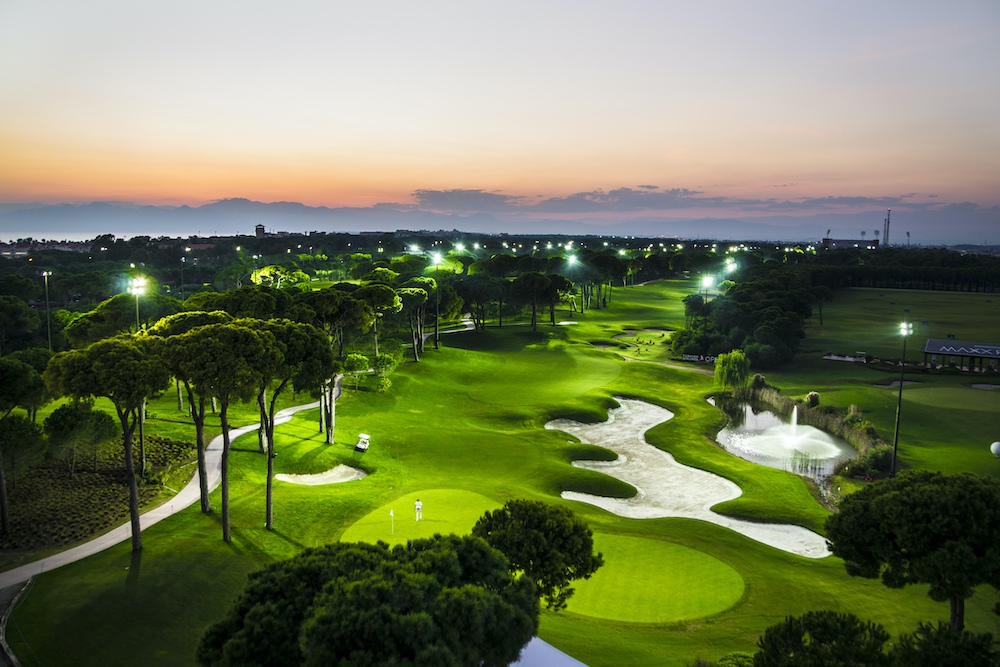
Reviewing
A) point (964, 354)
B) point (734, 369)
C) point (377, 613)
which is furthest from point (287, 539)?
point (964, 354)

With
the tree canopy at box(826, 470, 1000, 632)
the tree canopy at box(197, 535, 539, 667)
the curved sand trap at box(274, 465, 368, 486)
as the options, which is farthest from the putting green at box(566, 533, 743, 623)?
the curved sand trap at box(274, 465, 368, 486)

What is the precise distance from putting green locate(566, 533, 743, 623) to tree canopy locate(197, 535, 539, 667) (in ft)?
26.5

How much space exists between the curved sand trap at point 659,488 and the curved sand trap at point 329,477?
12.0 m

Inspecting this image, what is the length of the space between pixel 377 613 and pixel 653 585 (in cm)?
1410

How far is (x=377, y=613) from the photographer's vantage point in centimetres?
950

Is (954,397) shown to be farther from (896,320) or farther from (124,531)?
(896,320)

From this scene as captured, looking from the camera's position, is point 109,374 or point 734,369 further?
point 734,369

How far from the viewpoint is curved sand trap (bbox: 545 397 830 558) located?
27188mm

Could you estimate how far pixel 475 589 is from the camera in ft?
35.8

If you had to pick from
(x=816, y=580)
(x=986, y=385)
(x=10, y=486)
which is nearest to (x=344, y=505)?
(x=10, y=486)

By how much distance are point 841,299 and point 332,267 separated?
4421 inches

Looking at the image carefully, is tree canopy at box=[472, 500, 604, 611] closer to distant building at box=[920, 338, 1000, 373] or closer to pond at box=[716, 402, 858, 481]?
pond at box=[716, 402, 858, 481]

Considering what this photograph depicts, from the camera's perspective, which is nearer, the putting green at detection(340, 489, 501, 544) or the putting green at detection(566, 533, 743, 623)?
the putting green at detection(566, 533, 743, 623)

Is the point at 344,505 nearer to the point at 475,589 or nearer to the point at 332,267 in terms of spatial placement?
the point at 475,589
